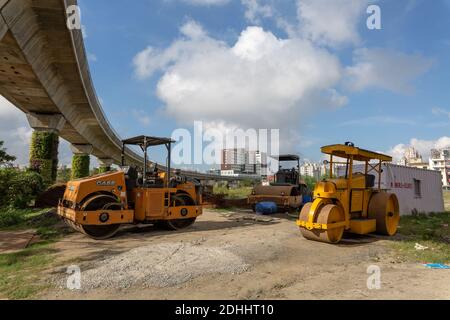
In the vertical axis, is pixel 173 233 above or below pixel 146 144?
below

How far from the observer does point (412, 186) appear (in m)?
19.1

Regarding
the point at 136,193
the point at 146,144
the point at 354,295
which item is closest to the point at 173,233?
the point at 136,193

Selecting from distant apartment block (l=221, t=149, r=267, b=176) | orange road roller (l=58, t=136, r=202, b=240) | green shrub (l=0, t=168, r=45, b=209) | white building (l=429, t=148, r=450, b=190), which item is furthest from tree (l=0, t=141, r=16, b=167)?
white building (l=429, t=148, r=450, b=190)

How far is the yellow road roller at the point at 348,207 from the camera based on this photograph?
8617 mm

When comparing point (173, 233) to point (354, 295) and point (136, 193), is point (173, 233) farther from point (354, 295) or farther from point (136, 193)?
point (354, 295)

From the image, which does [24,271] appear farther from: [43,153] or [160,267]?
[43,153]

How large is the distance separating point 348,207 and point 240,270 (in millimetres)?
4436

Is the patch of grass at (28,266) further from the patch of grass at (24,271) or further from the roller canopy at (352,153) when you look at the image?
the roller canopy at (352,153)

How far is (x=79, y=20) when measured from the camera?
12.5 metres

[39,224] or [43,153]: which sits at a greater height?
[43,153]

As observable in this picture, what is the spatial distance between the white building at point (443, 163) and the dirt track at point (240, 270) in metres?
141

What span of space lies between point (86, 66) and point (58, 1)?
631cm

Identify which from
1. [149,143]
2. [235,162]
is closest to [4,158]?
[149,143]
